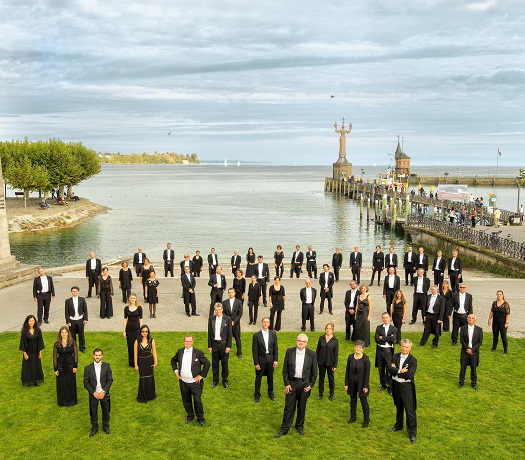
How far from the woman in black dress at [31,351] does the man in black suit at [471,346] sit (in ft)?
26.6

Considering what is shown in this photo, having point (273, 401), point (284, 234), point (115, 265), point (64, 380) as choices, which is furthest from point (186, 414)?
point (284, 234)

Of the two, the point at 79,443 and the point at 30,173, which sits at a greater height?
the point at 30,173

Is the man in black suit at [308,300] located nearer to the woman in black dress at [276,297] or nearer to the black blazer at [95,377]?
the woman in black dress at [276,297]

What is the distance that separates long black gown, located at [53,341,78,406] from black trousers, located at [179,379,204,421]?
2061 mm

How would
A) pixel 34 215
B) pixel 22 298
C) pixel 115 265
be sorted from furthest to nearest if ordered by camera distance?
pixel 34 215 < pixel 115 265 < pixel 22 298

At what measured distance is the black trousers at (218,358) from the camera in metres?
10.5

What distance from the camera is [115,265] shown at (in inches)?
1183

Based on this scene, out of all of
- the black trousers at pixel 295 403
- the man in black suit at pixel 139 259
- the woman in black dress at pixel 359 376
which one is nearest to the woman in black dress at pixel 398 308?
the woman in black dress at pixel 359 376

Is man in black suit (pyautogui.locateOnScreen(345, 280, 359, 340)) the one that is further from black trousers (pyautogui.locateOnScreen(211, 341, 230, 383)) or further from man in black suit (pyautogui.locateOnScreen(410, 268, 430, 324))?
black trousers (pyautogui.locateOnScreen(211, 341, 230, 383))

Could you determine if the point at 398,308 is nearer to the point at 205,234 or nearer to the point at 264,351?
the point at 264,351

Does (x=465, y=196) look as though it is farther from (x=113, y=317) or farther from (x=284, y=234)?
(x=113, y=317)

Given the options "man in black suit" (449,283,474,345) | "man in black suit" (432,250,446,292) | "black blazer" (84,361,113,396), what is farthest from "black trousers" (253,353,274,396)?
"man in black suit" (432,250,446,292)

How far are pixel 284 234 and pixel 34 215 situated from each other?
80.4ft

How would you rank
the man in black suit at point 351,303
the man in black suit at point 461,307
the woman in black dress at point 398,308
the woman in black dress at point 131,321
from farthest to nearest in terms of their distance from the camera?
the man in black suit at point 351,303 → the man in black suit at point 461,307 → the woman in black dress at point 398,308 → the woman in black dress at point 131,321
